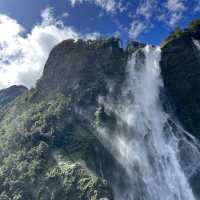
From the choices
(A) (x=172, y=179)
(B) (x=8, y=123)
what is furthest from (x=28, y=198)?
(B) (x=8, y=123)

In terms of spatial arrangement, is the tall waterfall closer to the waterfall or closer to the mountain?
the mountain

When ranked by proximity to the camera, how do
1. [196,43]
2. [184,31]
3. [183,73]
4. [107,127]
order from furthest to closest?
[184,31]
[196,43]
[183,73]
[107,127]

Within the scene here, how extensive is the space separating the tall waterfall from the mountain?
0.15 meters

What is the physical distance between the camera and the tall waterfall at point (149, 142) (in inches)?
2174

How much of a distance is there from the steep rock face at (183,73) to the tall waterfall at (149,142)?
1.80 metres

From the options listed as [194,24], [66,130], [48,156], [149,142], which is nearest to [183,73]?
[194,24]

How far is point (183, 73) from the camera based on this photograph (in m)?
69.1

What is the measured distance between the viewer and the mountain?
55312 mm

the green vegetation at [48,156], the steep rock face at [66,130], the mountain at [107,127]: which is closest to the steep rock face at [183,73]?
the mountain at [107,127]

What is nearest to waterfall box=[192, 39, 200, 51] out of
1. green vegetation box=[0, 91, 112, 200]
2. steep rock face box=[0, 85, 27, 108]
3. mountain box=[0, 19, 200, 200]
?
mountain box=[0, 19, 200, 200]

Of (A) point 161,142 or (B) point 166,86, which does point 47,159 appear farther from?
(B) point 166,86

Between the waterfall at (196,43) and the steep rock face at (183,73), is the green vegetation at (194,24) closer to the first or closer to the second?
the steep rock face at (183,73)

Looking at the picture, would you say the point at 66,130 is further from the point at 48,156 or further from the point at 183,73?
the point at 183,73

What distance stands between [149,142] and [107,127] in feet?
26.0
